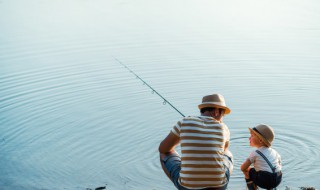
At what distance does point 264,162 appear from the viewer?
4.62 meters

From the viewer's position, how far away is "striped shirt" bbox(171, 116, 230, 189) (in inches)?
153

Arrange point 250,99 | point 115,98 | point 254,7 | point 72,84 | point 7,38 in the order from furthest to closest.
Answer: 1. point 254,7
2. point 7,38
3. point 72,84
4. point 115,98
5. point 250,99

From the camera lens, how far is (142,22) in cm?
1823

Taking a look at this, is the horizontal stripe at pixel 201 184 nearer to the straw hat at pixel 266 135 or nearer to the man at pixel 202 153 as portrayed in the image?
the man at pixel 202 153

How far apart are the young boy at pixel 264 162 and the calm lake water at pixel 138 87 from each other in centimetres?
128

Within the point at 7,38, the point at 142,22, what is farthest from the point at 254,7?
the point at 7,38

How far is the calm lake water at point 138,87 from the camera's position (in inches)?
272

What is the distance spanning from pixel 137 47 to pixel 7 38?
512cm

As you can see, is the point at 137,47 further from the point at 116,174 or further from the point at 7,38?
the point at 116,174

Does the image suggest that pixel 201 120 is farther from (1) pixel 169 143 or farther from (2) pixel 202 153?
(1) pixel 169 143

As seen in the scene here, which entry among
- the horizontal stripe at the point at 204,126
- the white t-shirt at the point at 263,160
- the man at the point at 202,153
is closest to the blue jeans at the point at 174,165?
the man at the point at 202,153

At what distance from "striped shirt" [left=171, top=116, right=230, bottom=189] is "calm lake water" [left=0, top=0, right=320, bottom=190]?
217 cm

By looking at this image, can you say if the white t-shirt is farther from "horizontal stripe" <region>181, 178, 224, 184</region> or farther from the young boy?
"horizontal stripe" <region>181, 178, 224, 184</region>

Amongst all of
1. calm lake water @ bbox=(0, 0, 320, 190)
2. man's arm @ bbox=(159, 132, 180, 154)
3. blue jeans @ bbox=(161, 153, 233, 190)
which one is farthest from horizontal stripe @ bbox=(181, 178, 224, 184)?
calm lake water @ bbox=(0, 0, 320, 190)
